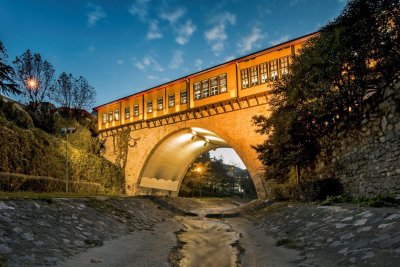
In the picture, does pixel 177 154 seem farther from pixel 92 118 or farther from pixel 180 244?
pixel 180 244

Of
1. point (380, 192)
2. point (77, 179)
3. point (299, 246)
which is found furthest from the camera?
point (77, 179)

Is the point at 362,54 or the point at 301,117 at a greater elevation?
the point at 362,54

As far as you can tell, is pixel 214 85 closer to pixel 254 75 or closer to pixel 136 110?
pixel 254 75

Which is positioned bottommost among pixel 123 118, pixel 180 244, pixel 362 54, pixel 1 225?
pixel 180 244

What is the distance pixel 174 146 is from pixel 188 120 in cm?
694

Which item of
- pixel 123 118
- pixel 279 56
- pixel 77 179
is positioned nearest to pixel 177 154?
pixel 123 118

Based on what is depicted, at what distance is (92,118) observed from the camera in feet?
156

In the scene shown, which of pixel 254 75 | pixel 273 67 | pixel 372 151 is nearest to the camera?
pixel 372 151

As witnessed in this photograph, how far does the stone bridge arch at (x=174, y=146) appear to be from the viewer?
29053mm

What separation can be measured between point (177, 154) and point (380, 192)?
32.7 m

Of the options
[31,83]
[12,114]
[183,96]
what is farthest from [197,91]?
[31,83]

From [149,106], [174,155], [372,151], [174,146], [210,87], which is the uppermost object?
[210,87]

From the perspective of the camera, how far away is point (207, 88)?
3284 centimetres

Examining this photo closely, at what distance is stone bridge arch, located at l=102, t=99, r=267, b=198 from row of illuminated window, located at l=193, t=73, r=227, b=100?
238 cm
